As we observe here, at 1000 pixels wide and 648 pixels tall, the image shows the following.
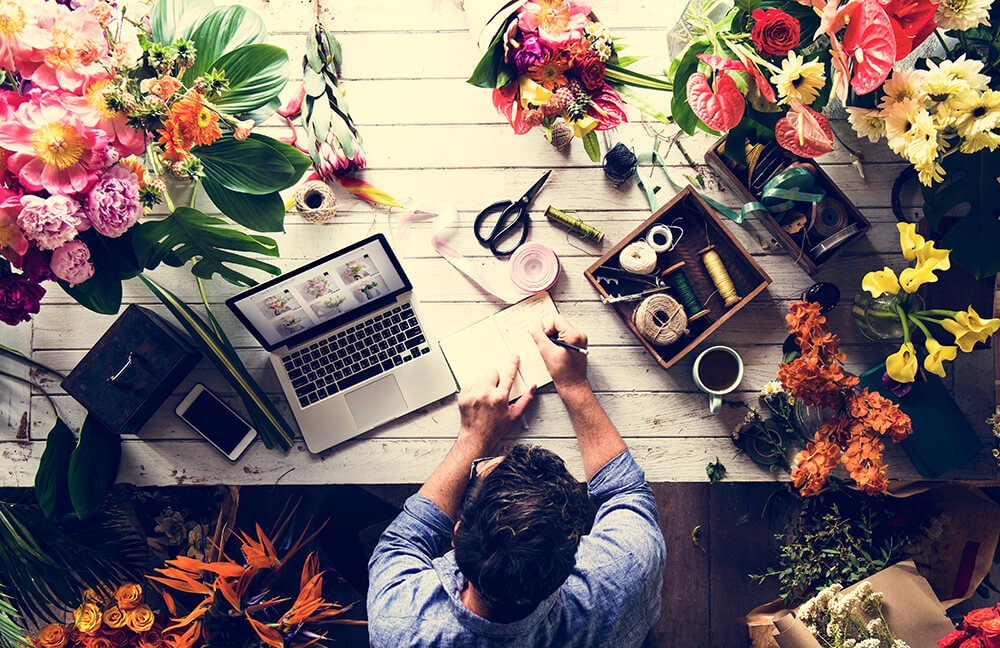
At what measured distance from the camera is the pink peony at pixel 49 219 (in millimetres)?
896

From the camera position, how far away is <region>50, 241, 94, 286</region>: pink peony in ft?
3.21

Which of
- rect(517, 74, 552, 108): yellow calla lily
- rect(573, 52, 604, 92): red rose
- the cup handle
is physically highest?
rect(573, 52, 604, 92): red rose

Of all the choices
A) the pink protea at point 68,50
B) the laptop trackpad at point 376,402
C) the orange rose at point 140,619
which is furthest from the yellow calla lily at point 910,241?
the orange rose at point 140,619

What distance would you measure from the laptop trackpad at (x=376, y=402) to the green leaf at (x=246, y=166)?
0.50m

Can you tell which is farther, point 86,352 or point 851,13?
point 86,352

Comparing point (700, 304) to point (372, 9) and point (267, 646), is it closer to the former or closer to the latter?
point (372, 9)

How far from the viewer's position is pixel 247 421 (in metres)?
1.40

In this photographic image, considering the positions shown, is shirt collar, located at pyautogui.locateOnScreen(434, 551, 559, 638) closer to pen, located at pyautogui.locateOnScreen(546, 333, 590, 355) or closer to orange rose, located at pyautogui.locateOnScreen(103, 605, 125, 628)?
pen, located at pyautogui.locateOnScreen(546, 333, 590, 355)

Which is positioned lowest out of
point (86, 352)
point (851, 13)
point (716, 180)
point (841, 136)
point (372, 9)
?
→ point (86, 352)

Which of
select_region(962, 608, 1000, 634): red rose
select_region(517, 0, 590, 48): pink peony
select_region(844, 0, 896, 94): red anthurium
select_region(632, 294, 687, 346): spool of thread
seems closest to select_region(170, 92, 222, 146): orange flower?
select_region(517, 0, 590, 48): pink peony

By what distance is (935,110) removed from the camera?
99 cm

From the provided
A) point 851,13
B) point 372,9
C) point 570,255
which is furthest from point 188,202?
point 851,13

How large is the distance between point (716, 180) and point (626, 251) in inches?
11.5

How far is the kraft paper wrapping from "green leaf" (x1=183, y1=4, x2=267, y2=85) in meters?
1.64
